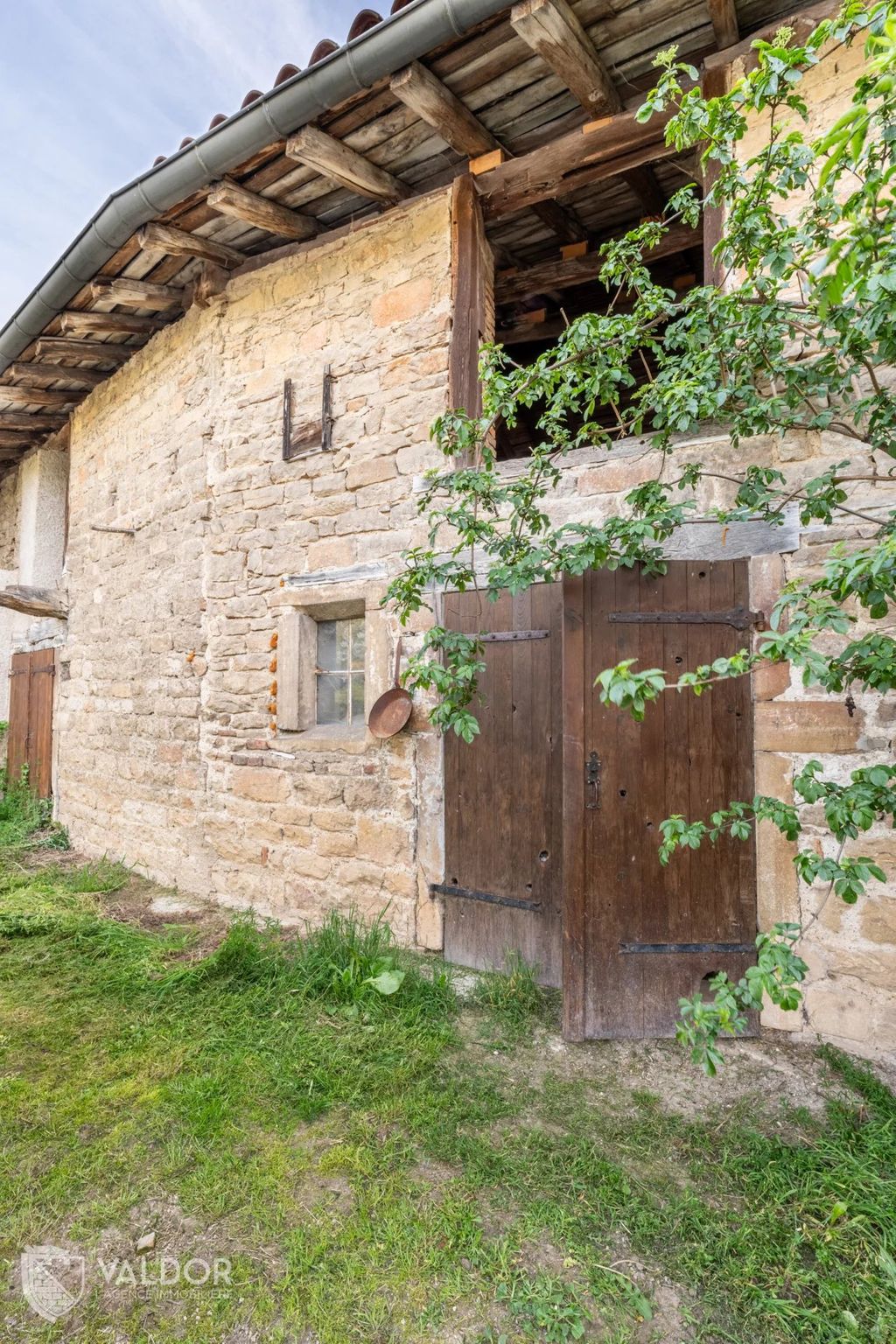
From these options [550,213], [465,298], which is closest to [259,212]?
[465,298]

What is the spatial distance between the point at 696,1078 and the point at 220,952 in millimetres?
2382

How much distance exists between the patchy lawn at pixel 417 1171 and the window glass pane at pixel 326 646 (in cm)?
182

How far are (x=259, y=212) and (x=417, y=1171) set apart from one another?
4925mm

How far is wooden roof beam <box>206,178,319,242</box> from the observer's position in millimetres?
3770

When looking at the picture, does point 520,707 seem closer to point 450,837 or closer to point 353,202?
point 450,837

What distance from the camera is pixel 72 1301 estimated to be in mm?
1710

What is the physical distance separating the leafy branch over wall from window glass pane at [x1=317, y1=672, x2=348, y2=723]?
1.42 metres

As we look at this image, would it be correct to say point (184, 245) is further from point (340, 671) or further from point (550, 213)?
point (340, 671)

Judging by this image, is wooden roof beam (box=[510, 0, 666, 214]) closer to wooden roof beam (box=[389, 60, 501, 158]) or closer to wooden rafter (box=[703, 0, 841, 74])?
wooden rafter (box=[703, 0, 841, 74])

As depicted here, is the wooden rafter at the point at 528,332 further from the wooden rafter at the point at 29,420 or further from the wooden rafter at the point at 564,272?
the wooden rafter at the point at 29,420

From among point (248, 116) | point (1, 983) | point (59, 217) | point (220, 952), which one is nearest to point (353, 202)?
point (248, 116)

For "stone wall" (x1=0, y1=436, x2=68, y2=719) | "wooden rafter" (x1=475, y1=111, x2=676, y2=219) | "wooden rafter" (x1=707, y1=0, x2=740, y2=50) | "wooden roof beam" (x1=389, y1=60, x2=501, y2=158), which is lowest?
"stone wall" (x1=0, y1=436, x2=68, y2=719)

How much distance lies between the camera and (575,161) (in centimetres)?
342

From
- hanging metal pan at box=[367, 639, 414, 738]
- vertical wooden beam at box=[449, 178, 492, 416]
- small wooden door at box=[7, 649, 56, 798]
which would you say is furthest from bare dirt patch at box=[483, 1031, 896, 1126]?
small wooden door at box=[7, 649, 56, 798]
